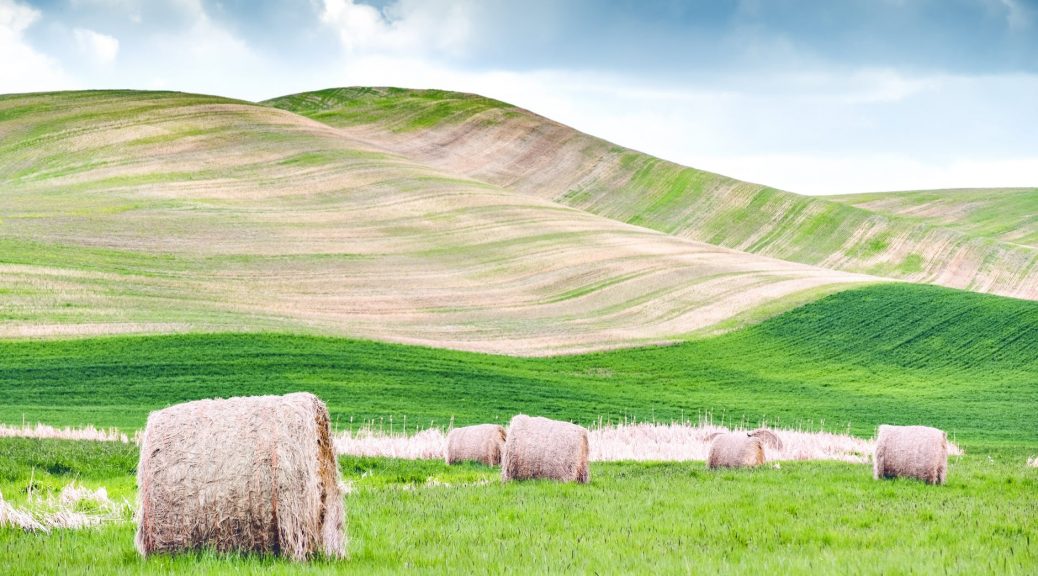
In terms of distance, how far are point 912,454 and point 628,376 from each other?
29900 millimetres

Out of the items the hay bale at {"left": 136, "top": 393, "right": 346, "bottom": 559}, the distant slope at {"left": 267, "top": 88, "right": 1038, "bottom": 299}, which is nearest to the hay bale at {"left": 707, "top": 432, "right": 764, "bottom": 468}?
the hay bale at {"left": 136, "top": 393, "right": 346, "bottom": 559}

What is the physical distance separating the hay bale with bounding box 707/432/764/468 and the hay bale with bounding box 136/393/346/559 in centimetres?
1174

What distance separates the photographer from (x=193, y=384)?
35812 mm

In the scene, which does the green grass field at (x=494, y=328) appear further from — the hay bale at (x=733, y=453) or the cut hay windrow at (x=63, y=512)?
the hay bale at (x=733, y=453)

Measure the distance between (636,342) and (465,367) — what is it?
1299 centimetres

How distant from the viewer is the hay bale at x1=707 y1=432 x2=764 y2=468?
20.8 metres

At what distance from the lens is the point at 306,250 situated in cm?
6225

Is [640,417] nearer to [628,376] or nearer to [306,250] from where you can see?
[628,376]

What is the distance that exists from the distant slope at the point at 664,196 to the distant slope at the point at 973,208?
4.12 metres

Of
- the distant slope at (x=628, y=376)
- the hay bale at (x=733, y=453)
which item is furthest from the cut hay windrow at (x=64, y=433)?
the hay bale at (x=733, y=453)

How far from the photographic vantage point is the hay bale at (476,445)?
21.6 m

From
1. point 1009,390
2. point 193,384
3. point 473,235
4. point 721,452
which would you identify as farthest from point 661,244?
point 721,452

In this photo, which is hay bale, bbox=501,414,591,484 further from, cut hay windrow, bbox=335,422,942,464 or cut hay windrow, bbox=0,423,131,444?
cut hay windrow, bbox=0,423,131,444

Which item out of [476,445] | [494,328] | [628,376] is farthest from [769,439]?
[494,328]
